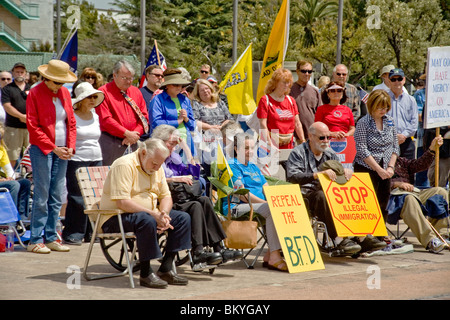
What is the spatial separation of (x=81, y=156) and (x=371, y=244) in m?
3.57

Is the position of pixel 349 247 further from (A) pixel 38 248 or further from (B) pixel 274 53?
(B) pixel 274 53

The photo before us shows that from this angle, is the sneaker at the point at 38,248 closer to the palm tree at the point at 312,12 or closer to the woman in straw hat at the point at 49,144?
the woman in straw hat at the point at 49,144

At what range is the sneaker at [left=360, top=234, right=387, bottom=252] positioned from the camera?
27.6ft

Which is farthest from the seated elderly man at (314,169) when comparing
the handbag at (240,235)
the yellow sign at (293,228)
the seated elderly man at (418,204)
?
the handbag at (240,235)

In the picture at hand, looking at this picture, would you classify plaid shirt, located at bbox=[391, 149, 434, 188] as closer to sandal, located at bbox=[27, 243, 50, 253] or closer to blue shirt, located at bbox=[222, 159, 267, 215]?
blue shirt, located at bbox=[222, 159, 267, 215]

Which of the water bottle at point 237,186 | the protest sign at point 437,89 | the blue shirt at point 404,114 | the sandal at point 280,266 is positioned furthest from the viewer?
the blue shirt at point 404,114

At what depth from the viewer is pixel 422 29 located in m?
34.0

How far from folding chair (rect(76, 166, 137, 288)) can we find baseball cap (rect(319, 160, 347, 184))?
2493mm

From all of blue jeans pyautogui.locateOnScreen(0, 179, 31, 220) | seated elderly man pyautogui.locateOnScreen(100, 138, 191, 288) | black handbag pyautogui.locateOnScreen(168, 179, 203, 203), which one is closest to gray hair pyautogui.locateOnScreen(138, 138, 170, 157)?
seated elderly man pyautogui.locateOnScreen(100, 138, 191, 288)

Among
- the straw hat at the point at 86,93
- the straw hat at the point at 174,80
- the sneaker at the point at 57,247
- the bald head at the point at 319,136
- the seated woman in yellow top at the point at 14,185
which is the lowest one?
the sneaker at the point at 57,247

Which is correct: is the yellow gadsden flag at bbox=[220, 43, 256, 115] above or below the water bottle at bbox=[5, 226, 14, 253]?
above

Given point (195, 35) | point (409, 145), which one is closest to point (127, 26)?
point (195, 35)

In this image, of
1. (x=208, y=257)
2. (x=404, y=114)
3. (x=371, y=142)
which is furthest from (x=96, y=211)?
(x=404, y=114)

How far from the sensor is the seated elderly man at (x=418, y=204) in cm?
918
